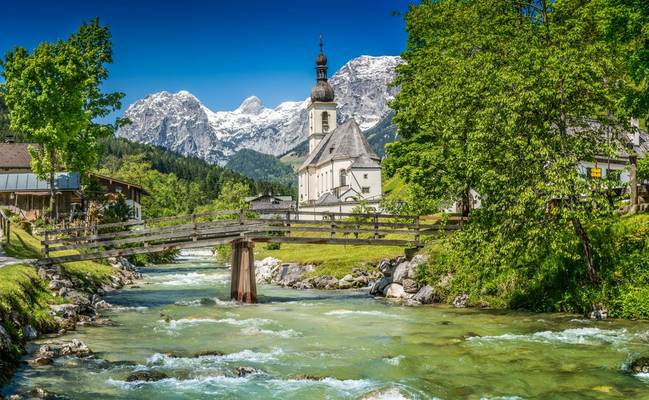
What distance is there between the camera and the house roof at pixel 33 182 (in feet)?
211

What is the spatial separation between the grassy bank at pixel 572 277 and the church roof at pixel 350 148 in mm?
75268

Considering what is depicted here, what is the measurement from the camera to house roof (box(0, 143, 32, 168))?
77.4 meters

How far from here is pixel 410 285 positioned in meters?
34.2

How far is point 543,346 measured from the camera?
1955cm

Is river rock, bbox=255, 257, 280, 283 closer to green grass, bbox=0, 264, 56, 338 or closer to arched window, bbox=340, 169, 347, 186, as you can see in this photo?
green grass, bbox=0, 264, 56, 338

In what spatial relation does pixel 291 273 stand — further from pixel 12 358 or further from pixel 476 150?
pixel 12 358

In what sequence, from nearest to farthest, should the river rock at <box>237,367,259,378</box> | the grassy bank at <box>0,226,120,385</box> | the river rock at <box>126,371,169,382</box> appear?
the river rock at <box>126,371,169,382</box> < the river rock at <box>237,367,259,378</box> < the grassy bank at <box>0,226,120,385</box>

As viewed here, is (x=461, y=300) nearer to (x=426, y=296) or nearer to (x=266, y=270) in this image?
(x=426, y=296)

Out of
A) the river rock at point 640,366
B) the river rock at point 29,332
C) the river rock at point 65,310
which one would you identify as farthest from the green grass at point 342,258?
the river rock at point 640,366

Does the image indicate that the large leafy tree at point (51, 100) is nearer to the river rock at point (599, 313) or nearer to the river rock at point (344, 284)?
the river rock at point (344, 284)

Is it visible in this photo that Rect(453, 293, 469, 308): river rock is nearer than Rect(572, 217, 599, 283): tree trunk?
No

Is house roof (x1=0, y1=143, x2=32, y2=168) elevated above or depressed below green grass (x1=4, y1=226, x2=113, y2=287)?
above

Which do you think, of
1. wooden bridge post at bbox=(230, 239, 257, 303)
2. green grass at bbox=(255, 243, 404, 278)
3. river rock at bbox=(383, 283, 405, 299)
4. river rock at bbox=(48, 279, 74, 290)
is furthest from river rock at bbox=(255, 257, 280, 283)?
river rock at bbox=(48, 279, 74, 290)

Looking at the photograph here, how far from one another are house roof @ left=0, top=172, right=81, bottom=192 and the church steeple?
80.1m
